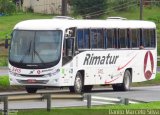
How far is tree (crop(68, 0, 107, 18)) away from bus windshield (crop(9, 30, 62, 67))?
6415 centimetres

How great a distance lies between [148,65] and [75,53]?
757 centimetres

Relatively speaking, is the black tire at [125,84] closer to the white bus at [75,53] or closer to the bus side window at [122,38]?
the white bus at [75,53]

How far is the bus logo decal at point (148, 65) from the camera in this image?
39344 millimetres

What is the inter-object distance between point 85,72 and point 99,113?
13636 millimetres

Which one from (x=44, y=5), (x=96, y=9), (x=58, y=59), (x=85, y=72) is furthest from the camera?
(x=44, y=5)

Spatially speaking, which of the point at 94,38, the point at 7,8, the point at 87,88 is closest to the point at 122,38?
the point at 94,38

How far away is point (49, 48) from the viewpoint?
32.2 meters

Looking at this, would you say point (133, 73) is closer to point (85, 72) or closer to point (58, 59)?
point (85, 72)

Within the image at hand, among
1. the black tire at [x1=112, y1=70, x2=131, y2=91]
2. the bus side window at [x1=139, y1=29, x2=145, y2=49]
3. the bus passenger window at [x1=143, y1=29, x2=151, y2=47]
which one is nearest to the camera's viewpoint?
the black tire at [x1=112, y1=70, x2=131, y2=91]

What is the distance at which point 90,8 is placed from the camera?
321 ft

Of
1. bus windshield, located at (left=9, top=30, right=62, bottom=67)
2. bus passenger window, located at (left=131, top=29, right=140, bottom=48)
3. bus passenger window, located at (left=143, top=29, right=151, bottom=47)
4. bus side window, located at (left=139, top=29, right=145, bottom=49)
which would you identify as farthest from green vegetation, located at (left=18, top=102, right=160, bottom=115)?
bus passenger window, located at (left=143, top=29, right=151, bottom=47)

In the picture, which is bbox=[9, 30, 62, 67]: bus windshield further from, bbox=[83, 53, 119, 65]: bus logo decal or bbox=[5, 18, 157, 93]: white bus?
bbox=[83, 53, 119, 65]: bus logo decal

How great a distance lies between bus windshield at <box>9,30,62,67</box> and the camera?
32.1 meters

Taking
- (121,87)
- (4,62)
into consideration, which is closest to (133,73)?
(121,87)
